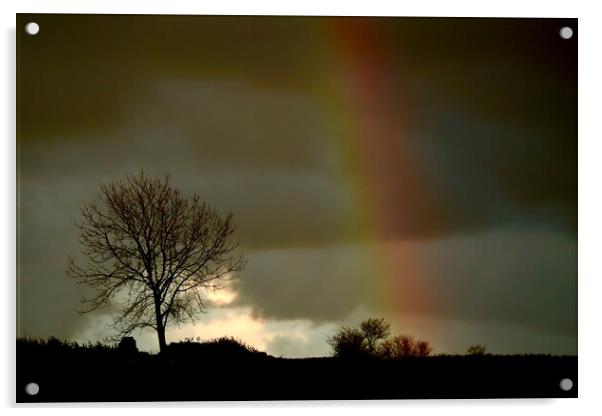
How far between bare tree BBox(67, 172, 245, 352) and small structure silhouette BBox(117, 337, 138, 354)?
30 mm

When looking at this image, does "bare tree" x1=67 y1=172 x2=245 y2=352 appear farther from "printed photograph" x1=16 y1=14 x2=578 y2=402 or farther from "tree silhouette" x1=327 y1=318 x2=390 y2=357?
A: "tree silhouette" x1=327 y1=318 x2=390 y2=357

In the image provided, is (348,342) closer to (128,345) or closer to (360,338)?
(360,338)

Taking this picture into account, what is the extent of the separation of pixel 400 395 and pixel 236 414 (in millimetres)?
773

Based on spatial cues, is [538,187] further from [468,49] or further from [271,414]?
[271,414]

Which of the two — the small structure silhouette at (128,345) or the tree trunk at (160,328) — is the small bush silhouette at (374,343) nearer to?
the tree trunk at (160,328)

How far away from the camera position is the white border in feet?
13.0

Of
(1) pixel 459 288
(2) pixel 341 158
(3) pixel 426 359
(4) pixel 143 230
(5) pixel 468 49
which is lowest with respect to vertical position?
(3) pixel 426 359

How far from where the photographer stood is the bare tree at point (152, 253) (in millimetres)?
3947

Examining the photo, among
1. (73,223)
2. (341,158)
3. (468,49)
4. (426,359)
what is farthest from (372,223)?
(73,223)

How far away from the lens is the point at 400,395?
13.1 ft

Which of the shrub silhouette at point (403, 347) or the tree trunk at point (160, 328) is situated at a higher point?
the tree trunk at point (160, 328)

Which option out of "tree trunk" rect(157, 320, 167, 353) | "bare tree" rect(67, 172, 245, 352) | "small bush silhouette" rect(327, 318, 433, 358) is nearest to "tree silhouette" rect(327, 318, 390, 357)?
"small bush silhouette" rect(327, 318, 433, 358)
